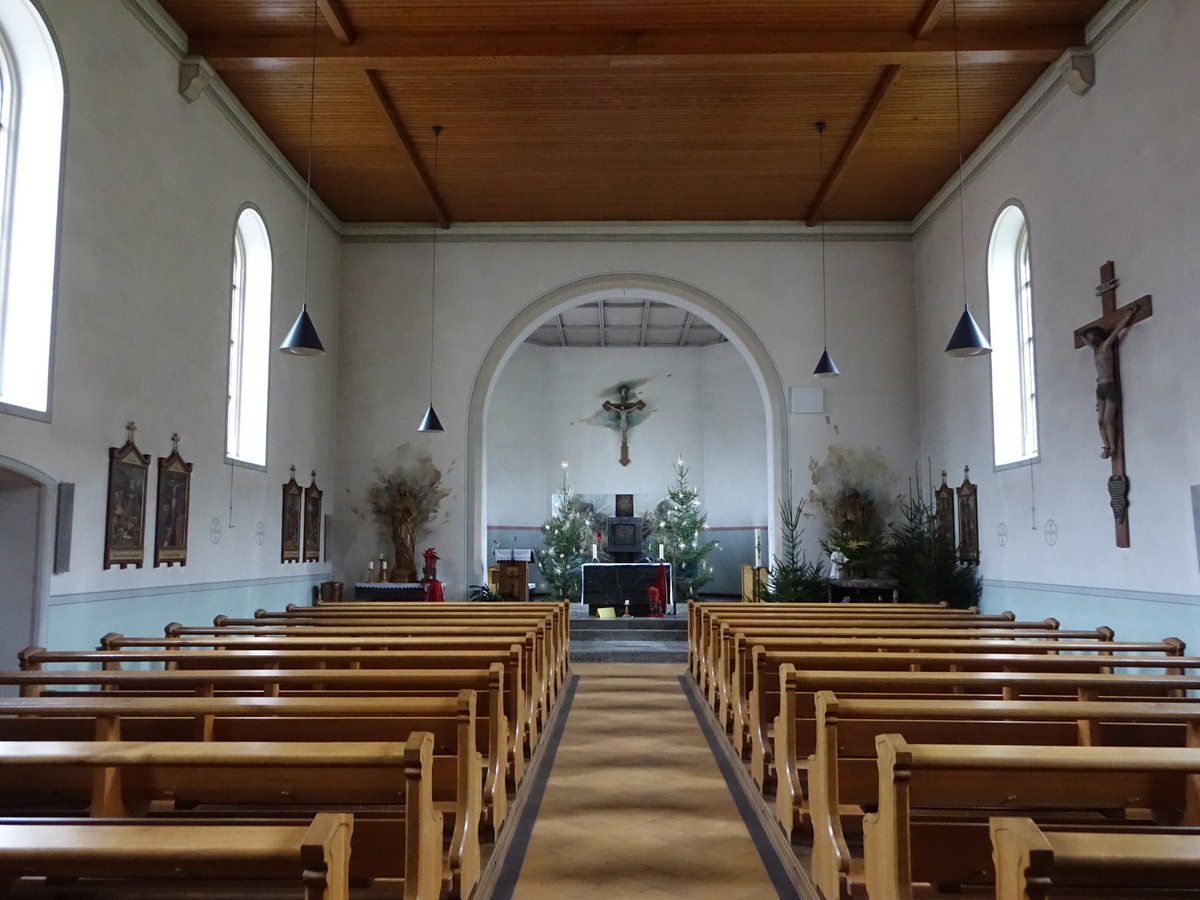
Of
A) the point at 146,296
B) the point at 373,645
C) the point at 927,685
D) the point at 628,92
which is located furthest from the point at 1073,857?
the point at 628,92

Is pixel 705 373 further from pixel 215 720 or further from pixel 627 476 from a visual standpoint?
pixel 215 720

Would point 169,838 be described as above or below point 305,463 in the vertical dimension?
below

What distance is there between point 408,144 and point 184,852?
9.61 meters

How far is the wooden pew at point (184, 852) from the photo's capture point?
152 centimetres

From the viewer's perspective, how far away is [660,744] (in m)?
5.93

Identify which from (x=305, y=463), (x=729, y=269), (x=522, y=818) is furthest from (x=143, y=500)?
(x=729, y=269)

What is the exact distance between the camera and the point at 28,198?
6.23 meters

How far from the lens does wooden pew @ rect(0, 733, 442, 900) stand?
229cm

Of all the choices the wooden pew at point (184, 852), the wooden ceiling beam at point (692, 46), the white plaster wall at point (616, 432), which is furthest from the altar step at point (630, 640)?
the wooden pew at point (184, 852)

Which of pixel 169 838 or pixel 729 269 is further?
pixel 729 269

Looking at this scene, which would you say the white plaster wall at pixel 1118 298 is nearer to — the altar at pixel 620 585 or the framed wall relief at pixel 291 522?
the altar at pixel 620 585

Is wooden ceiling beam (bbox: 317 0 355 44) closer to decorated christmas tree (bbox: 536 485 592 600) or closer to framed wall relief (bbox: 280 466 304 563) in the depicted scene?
framed wall relief (bbox: 280 466 304 563)

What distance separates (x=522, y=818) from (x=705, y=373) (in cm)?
1538

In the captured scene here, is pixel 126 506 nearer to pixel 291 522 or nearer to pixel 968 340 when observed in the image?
pixel 291 522
